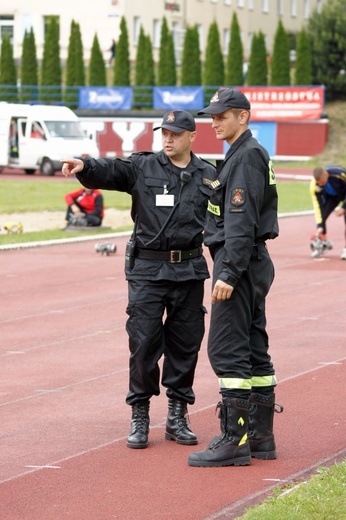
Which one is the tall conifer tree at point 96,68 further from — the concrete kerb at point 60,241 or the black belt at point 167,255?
the black belt at point 167,255

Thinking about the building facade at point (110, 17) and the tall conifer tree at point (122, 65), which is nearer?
the tall conifer tree at point (122, 65)

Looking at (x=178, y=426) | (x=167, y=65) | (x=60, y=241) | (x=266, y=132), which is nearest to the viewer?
(x=178, y=426)

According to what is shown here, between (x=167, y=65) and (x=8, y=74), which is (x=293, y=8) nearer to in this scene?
(x=167, y=65)

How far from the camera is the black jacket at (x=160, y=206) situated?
7.57 m

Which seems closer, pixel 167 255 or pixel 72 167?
pixel 72 167

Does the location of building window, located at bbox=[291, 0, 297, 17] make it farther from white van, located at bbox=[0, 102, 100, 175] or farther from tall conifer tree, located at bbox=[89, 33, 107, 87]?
white van, located at bbox=[0, 102, 100, 175]

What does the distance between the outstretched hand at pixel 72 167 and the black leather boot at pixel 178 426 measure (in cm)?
151

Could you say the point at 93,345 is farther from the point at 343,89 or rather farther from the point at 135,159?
the point at 343,89

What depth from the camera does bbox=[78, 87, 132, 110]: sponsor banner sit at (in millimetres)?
56062

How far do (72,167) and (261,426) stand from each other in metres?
1.81

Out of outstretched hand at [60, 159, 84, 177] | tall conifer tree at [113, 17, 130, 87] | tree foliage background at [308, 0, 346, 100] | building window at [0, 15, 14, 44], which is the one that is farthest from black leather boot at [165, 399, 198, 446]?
building window at [0, 15, 14, 44]

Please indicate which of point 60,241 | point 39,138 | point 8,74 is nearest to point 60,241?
point 60,241

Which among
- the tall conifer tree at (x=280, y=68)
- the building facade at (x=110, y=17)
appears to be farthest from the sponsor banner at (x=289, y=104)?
the building facade at (x=110, y=17)

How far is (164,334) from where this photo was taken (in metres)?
7.75
